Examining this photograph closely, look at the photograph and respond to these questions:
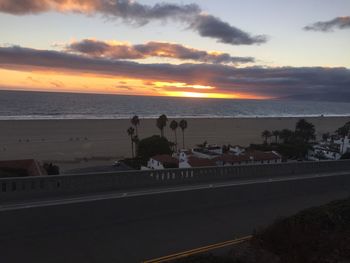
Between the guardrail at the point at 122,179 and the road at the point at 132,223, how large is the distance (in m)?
1.05

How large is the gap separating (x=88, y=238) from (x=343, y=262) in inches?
260

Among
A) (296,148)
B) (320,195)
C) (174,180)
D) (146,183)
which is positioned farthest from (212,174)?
(296,148)

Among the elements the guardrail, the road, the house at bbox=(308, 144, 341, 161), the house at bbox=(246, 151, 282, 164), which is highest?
the guardrail

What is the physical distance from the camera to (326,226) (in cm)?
1091

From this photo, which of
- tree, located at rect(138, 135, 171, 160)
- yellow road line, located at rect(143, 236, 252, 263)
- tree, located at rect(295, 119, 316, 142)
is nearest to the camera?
yellow road line, located at rect(143, 236, 252, 263)

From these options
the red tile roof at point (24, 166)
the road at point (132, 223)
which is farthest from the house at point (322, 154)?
the red tile roof at point (24, 166)

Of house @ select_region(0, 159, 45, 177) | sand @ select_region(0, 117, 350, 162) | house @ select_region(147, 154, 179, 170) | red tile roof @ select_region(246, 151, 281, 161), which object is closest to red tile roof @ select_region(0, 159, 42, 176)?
house @ select_region(0, 159, 45, 177)

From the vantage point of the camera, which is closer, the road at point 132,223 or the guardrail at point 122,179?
the road at point 132,223

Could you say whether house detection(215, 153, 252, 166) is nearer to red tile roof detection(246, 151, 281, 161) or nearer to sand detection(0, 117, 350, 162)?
red tile roof detection(246, 151, 281, 161)

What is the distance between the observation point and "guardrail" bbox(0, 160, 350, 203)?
1237 centimetres

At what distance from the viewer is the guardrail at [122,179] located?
12367 millimetres

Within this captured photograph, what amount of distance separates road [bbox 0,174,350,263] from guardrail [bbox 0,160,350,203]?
1052 millimetres

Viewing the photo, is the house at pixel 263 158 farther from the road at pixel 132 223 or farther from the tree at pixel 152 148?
the road at pixel 132 223

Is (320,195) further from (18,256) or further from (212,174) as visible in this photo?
(18,256)
